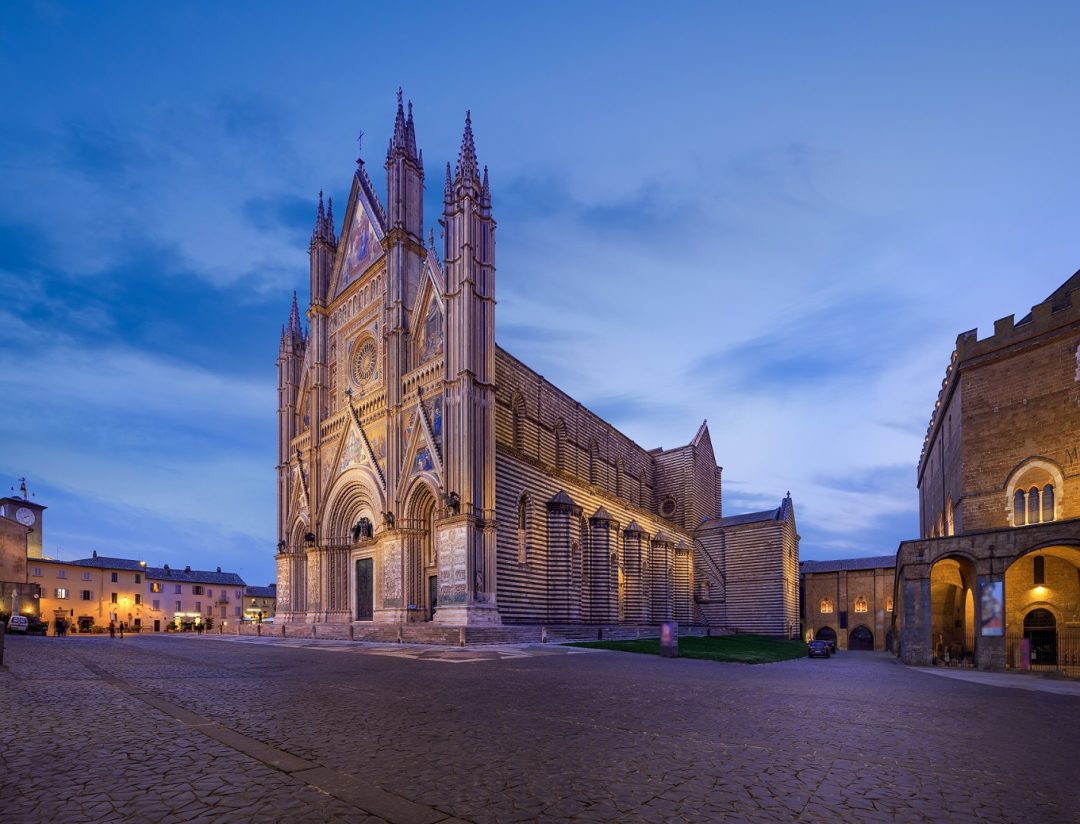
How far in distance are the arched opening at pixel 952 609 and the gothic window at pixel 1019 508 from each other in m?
2.77

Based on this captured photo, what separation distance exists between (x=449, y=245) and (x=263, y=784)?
33481 millimetres

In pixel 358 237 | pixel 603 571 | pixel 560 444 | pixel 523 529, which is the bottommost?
pixel 603 571

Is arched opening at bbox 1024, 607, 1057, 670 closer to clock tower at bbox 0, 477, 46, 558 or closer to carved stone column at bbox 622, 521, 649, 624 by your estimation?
carved stone column at bbox 622, 521, 649, 624

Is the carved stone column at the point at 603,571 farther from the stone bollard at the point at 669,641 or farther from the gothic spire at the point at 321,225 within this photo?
the gothic spire at the point at 321,225

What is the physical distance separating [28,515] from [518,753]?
271ft

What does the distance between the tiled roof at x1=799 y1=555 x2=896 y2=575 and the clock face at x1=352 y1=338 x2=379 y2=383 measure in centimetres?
4964

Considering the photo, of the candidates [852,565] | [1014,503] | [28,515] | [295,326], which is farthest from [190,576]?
[1014,503]

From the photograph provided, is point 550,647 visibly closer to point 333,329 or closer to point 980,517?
point 980,517

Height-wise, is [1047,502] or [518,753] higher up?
[1047,502]

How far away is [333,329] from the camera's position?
4809 cm

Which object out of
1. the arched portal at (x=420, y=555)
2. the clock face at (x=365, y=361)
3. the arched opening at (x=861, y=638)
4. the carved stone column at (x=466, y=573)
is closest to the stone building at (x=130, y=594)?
the clock face at (x=365, y=361)

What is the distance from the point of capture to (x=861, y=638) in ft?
206

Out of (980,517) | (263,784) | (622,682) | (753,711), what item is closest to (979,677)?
(980,517)

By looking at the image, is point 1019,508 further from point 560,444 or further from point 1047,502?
point 560,444
